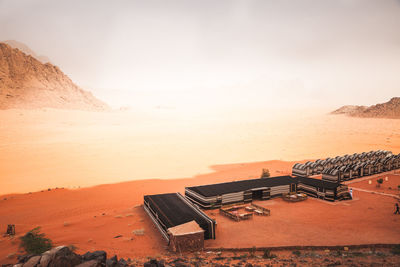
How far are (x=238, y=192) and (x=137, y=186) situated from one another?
40.5ft

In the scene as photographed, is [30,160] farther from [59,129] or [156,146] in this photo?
[59,129]

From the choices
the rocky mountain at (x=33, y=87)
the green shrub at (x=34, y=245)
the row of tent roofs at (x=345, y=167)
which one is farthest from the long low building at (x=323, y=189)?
the rocky mountain at (x=33, y=87)

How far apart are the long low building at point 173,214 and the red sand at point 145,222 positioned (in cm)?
60

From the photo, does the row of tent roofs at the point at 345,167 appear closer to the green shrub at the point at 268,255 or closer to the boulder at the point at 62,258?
the green shrub at the point at 268,255

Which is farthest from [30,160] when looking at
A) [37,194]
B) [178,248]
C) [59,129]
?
[178,248]

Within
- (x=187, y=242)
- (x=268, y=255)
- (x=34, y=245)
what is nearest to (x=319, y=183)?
(x=268, y=255)

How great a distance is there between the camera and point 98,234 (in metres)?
15.1

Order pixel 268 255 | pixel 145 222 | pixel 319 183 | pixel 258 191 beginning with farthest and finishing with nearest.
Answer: pixel 319 183 < pixel 258 191 < pixel 145 222 < pixel 268 255

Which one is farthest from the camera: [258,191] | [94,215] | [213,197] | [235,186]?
[258,191]

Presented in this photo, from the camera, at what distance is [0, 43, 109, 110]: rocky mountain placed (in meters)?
90.4

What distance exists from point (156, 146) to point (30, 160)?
73.5 ft

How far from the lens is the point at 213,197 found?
19.8m

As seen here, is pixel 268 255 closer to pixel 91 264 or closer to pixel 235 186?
pixel 91 264

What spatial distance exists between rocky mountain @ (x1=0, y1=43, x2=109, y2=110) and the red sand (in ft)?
269
